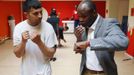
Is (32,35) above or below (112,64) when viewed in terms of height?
above

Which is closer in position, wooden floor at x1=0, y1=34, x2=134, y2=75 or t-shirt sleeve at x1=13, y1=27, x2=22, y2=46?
t-shirt sleeve at x1=13, y1=27, x2=22, y2=46

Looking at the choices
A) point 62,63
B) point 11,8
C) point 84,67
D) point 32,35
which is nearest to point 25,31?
point 32,35

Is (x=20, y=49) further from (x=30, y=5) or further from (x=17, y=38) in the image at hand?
(x=30, y=5)

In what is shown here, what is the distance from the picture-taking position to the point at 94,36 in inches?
78.0

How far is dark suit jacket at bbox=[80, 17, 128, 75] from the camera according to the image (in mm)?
1569

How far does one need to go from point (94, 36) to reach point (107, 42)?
16.1 inches

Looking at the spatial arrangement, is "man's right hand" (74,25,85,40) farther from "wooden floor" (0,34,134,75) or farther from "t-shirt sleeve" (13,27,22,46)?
"wooden floor" (0,34,134,75)

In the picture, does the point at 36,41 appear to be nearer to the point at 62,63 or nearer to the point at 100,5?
the point at 62,63

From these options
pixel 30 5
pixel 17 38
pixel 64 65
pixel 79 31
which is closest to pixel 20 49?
pixel 17 38

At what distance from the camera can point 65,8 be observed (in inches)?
661

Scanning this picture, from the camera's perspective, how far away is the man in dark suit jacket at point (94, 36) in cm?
168

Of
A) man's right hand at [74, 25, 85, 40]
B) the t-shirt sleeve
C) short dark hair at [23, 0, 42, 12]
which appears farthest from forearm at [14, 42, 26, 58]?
man's right hand at [74, 25, 85, 40]

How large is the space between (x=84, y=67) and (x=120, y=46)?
63cm

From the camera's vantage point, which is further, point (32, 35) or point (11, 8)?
point (11, 8)
